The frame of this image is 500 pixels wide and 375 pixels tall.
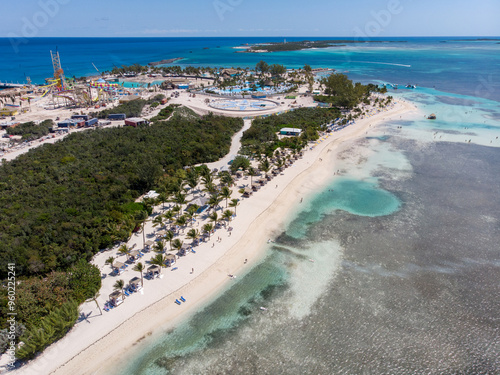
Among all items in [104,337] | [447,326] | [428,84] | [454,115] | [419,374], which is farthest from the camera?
[428,84]

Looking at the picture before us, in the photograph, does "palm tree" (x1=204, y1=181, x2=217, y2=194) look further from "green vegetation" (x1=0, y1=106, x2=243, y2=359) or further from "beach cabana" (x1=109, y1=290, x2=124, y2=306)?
"beach cabana" (x1=109, y1=290, x2=124, y2=306)

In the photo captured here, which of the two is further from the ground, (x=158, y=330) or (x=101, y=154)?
(x=101, y=154)

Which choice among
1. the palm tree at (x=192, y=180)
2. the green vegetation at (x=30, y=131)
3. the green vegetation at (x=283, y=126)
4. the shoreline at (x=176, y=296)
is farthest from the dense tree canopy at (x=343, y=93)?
the green vegetation at (x=30, y=131)

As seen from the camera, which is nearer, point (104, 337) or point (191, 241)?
point (104, 337)

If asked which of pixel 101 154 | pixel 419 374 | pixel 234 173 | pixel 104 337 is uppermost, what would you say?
pixel 101 154

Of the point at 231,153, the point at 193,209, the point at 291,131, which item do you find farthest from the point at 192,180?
the point at 291,131

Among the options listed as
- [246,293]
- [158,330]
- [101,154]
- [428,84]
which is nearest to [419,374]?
[246,293]

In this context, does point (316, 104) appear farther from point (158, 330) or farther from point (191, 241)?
point (158, 330)
